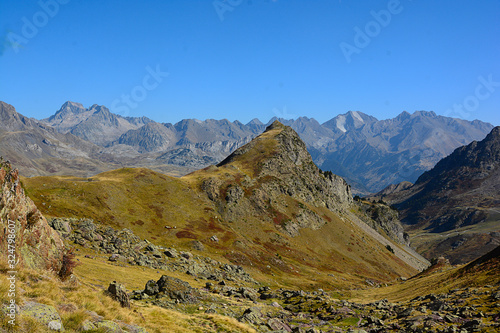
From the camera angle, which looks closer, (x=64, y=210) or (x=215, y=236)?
(x=64, y=210)

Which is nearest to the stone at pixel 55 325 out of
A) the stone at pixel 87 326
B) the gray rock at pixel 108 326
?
the stone at pixel 87 326

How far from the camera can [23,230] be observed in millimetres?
28641

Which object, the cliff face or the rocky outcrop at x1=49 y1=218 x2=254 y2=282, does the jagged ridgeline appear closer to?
the rocky outcrop at x1=49 y1=218 x2=254 y2=282

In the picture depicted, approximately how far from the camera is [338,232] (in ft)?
611

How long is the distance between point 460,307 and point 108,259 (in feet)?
218

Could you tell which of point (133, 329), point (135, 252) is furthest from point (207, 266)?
point (133, 329)

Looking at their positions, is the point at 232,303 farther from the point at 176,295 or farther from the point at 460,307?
the point at 460,307

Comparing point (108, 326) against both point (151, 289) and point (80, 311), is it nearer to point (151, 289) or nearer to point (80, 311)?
point (80, 311)

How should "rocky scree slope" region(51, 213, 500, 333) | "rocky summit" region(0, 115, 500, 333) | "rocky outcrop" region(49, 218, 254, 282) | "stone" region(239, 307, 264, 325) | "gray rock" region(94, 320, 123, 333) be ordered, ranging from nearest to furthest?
"gray rock" region(94, 320, 123, 333)
"rocky summit" region(0, 115, 500, 333)
"stone" region(239, 307, 264, 325)
"rocky scree slope" region(51, 213, 500, 333)
"rocky outcrop" region(49, 218, 254, 282)

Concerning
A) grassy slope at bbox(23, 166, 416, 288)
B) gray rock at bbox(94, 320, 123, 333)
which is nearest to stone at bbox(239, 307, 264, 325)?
gray rock at bbox(94, 320, 123, 333)

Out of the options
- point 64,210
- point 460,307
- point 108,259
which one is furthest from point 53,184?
point 460,307

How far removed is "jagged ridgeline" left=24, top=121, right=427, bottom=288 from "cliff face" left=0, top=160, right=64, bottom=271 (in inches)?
2369

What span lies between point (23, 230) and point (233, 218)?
122302mm

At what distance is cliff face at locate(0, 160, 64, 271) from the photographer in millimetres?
26656
